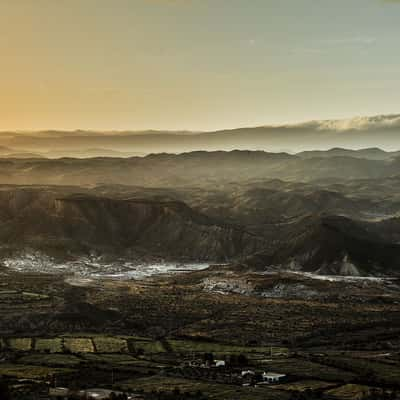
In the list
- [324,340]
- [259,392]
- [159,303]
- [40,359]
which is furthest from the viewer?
[159,303]

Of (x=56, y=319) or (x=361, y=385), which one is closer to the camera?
(x=361, y=385)

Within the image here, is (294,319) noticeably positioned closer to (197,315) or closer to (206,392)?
(197,315)

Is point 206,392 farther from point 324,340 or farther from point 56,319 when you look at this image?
point 56,319

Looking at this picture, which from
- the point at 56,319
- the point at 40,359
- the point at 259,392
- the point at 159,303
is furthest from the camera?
the point at 159,303

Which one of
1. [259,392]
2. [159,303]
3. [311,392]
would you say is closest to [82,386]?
[259,392]

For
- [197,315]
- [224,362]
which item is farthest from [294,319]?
[224,362]

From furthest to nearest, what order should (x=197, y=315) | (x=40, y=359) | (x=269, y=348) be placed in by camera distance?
(x=197, y=315)
(x=269, y=348)
(x=40, y=359)

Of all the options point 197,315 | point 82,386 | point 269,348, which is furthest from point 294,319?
point 82,386

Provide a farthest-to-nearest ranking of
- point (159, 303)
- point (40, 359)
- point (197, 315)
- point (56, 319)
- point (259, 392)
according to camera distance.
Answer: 1. point (159, 303)
2. point (197, 315)
3. point (56, 319)
4. point (40, 359)
5. point (259, 392)

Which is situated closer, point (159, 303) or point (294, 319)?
point (294, 319)
